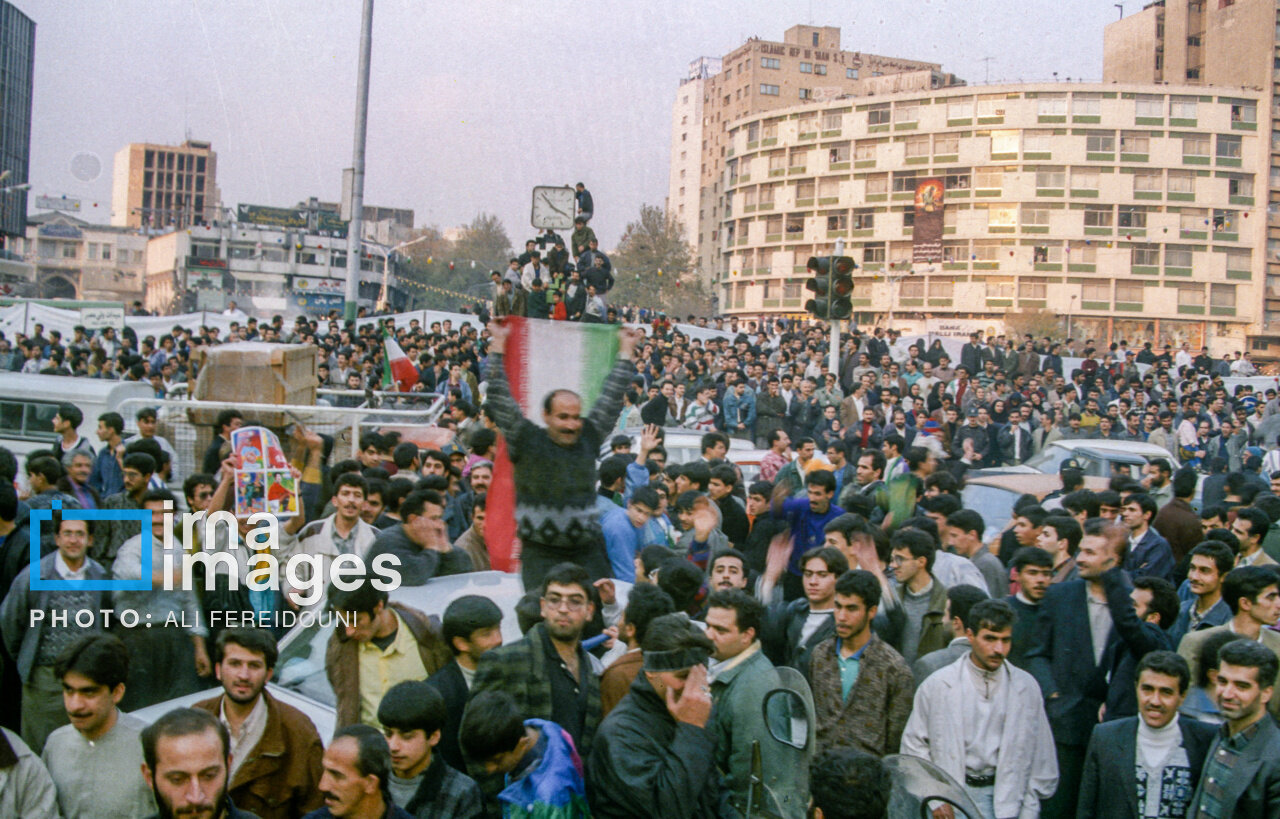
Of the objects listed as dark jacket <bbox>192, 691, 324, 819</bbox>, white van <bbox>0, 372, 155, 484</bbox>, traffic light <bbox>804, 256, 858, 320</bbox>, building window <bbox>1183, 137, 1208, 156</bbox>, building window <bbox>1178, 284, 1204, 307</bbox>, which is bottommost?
dark jacket <bbox>192, 691, 324, 819</bbox>

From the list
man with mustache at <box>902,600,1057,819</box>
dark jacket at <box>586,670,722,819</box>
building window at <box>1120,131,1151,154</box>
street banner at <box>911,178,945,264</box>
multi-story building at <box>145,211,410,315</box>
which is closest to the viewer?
dark jacket at <box>586,670,722,819</box>

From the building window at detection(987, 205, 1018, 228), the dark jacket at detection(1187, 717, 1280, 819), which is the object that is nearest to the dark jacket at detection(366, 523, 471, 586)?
the dark jacket at detection(1187, 717, 1280, 819)

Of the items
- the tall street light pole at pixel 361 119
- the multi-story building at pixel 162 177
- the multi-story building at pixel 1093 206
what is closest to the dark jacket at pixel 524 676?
the tall street light pole at pixel 361 119

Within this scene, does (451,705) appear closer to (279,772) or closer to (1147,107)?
(279,772)

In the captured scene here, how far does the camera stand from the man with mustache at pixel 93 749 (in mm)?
3449

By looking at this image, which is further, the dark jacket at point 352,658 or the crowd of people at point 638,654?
the dark jacket at point 352,658

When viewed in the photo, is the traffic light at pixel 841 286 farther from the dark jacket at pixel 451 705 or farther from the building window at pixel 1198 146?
the building window at pixel 1198 146

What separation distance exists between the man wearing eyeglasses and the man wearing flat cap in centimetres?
45

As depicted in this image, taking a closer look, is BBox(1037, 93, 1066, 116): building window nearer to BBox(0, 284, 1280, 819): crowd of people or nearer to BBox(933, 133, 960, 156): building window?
BBox(933, 133, 960, 156): building window

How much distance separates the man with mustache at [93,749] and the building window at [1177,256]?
6370 cm

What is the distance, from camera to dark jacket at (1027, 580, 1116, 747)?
4.60 meters

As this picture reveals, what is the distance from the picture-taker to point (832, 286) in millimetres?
10375

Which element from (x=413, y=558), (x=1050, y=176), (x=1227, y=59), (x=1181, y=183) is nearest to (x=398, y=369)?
(x=413, y=558)

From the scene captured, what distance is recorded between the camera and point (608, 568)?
5.55 metres
